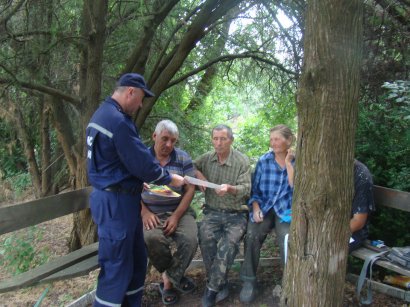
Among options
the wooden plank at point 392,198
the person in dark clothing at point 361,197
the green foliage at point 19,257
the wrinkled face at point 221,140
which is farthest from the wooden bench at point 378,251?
the green foliage at point 19,257

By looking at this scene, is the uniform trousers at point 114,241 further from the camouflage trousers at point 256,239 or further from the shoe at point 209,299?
the camouflage trousers at point 256,239

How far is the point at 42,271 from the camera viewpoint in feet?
11.4

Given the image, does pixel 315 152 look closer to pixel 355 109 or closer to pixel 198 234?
pixel 355 109

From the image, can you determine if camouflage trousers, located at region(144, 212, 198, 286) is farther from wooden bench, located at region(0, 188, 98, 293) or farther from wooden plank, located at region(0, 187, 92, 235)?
wooden plank, located at region(0, 187, 92, 235)

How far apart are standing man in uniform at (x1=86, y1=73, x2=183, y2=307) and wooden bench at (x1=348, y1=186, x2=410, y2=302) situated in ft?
6.04

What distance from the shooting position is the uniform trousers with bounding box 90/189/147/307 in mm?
3074

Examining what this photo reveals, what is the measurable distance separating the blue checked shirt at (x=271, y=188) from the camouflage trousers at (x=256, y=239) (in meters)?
0.07

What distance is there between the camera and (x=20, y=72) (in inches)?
205

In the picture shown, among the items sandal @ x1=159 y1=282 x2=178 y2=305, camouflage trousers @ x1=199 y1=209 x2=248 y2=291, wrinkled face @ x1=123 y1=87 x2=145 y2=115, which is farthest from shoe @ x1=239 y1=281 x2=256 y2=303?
wrinkled face @ x1=123 y1=87 x2=145 y2=115

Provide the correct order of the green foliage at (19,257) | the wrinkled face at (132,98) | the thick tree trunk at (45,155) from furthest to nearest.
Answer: the thick tree trunk at (45,155) < the green foliage at (19,257) < the wrinkled face at (132,98)

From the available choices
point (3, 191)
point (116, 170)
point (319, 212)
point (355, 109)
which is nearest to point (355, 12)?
point (355, 109)

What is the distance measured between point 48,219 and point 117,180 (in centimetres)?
98

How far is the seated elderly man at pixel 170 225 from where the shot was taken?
12.1ft

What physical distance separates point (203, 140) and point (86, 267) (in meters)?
4.46
